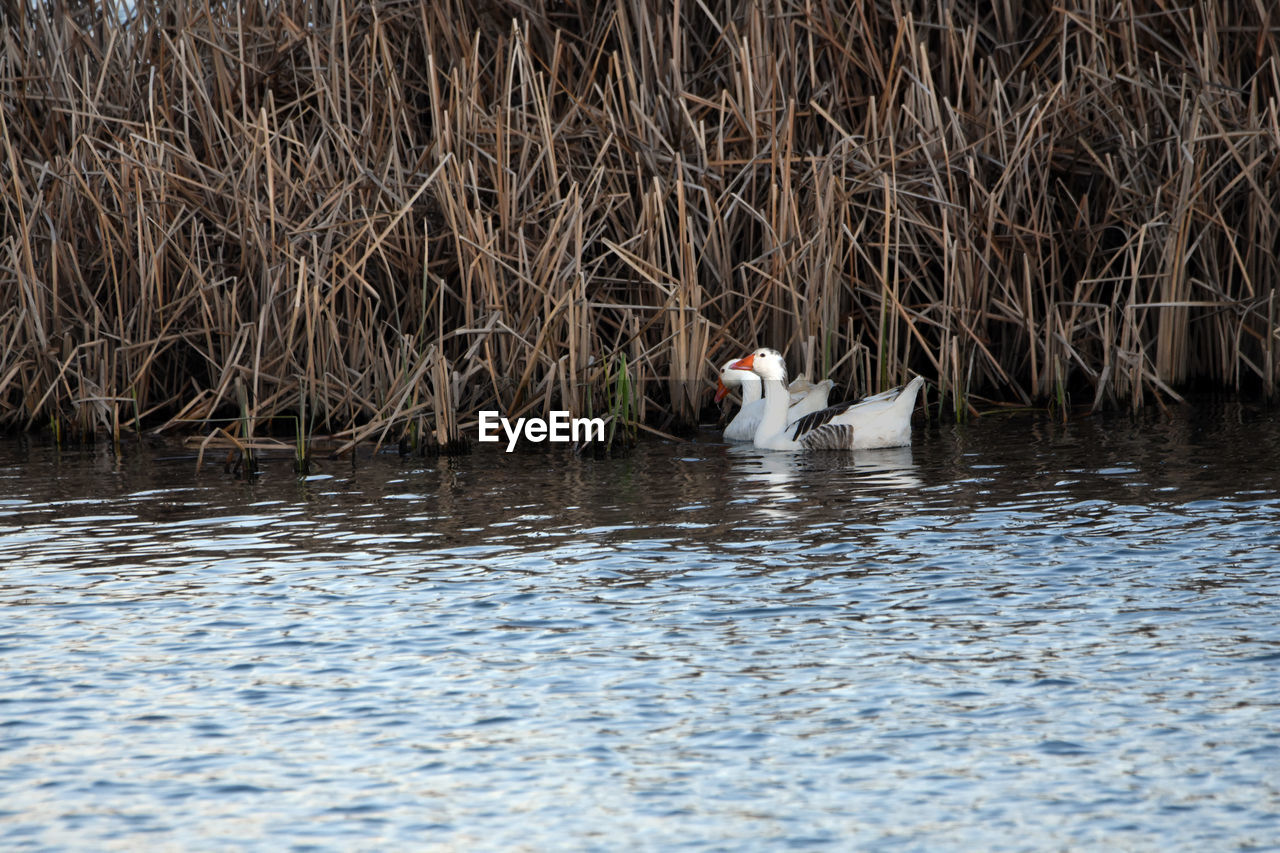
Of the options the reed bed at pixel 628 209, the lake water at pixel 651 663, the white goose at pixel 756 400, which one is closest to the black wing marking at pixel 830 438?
the white goose at pixel 756 400

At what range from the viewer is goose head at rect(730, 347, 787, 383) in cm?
1058

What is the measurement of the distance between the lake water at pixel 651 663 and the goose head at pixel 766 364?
1.48m

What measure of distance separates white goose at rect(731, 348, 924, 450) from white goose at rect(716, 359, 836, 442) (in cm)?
10

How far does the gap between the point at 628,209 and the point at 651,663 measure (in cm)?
593

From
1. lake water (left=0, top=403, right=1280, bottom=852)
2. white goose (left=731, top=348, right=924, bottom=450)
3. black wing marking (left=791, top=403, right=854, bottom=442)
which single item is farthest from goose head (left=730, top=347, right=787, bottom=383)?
lake water (left=0, top=403, right=1280, bottom=852)

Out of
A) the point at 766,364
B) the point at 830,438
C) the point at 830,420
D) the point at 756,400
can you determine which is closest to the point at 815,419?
the point at 830,420

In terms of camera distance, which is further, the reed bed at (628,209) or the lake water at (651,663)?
the reed bed at (628,209)

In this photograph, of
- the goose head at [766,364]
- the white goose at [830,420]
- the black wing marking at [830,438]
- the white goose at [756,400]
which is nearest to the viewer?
the white goose at [830,420]

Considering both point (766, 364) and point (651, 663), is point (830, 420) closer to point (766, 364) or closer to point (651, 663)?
point (766, 364)

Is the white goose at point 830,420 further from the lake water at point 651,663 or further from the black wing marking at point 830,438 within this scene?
the lake water at point 651,663

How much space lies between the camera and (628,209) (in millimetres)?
11133

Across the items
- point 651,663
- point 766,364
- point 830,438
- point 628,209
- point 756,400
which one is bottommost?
point 651,663

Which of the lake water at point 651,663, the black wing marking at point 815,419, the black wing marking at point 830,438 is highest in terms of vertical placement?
the black wing marking at point 815,419

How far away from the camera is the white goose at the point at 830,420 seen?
33.0ft
